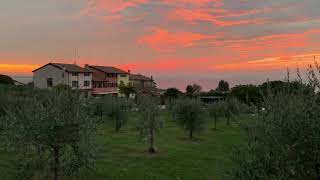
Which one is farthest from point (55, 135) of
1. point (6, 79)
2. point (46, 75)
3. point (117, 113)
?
point (46, 75)

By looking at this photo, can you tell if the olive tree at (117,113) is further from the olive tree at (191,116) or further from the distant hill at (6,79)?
the distant hill at (6,79)

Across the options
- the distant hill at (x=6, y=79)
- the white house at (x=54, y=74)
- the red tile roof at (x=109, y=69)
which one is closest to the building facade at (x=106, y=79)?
the red tile roof at (x=109, y=69)

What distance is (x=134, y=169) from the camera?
2450 cm

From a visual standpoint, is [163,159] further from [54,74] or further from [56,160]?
[54,74]

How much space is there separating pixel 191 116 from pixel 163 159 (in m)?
14.7

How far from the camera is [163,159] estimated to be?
28.4 m

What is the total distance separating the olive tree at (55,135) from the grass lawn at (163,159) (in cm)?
145

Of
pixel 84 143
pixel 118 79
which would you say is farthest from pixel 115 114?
pixel 118 79

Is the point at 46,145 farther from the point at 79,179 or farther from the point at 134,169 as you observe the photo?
the point at 134,169

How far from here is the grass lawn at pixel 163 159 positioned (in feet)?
74.7

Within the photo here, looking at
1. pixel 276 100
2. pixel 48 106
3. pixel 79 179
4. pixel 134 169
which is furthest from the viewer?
pixel 134 169

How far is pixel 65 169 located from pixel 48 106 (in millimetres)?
2552

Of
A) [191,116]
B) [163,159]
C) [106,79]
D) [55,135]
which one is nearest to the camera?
[55,135]

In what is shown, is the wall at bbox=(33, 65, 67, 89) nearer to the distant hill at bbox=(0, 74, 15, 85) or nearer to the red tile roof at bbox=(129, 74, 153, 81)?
the distant hill at bbox=(0, 74, 15, 85)
